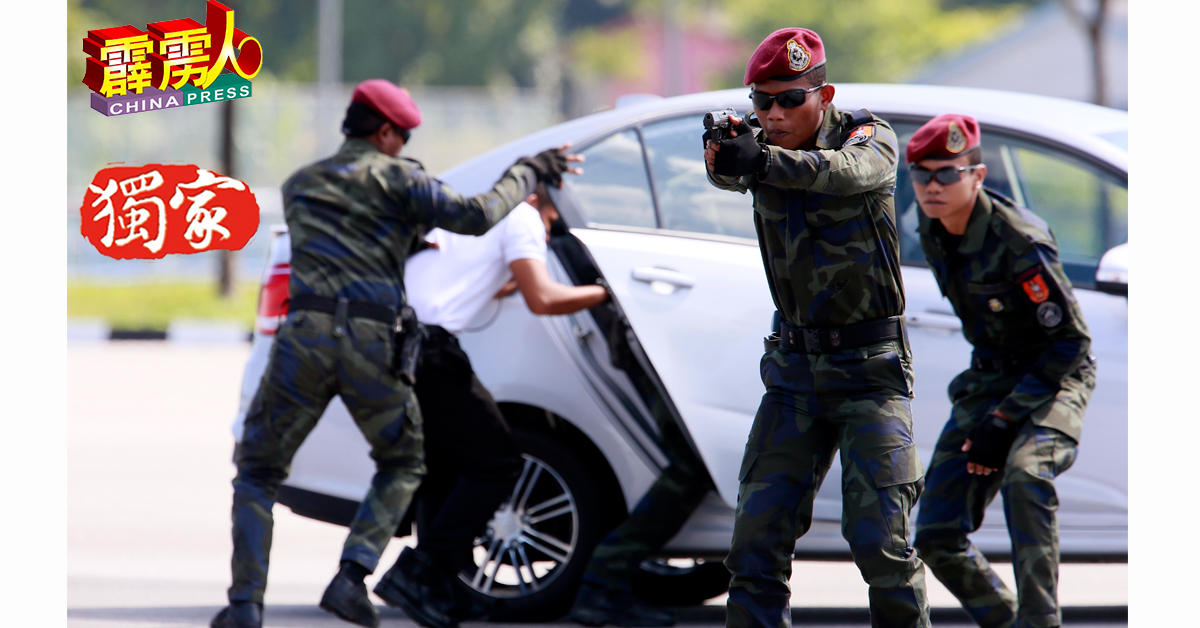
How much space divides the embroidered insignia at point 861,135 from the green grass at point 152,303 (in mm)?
13962

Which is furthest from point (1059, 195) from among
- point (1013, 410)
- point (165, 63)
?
point (165, 63)

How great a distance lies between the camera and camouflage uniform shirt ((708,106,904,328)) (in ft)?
10.1

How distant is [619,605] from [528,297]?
1023 millimetres

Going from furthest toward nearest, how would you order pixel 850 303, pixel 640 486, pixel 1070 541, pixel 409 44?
pixel 409 44 → pixel 640 486 → pixel 1070 541 → pixel 850 303

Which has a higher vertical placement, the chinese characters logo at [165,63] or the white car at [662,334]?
the chinese characters logo at [165,63]

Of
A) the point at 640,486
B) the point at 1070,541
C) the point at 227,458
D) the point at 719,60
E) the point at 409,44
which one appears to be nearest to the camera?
the point at 1070,541

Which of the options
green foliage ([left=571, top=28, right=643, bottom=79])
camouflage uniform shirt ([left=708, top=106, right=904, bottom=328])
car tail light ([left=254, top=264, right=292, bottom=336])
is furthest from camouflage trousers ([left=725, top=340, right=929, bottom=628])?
green foliage ([left=571, top=28, right=643, bottom=79])

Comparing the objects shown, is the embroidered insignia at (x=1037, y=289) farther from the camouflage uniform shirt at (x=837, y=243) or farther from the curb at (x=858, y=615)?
the curb at (x=858, y=615)

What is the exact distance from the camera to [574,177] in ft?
14.2

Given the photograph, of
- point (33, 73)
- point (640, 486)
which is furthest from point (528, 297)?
point (33, 73)

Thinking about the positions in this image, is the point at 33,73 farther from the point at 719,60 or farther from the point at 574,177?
the point at 719,60

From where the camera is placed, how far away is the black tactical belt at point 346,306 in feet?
13.0

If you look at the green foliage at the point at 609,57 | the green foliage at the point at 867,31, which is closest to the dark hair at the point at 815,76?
the green foliage at the point at 867,31

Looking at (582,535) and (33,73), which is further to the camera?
(582,535)
